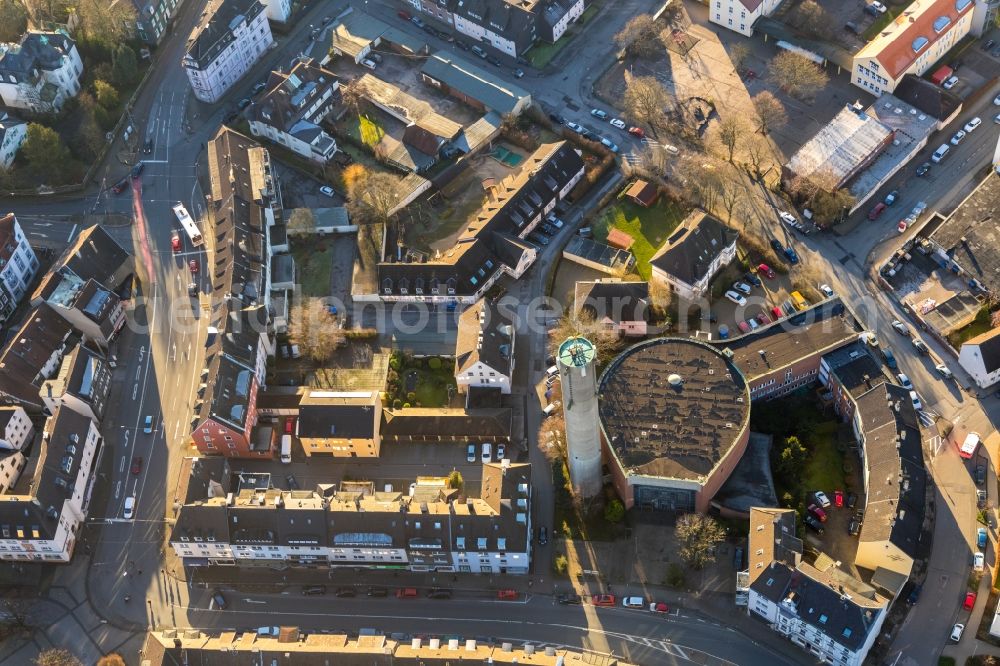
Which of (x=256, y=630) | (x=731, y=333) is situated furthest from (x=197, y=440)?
(x=731, y=333)

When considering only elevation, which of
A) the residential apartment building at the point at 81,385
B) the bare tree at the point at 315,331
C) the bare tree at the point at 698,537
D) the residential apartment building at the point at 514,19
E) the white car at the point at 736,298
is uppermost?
the residential apartment building at the point at 514,19

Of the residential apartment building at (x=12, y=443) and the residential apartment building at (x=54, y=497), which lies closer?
the residential apartment building at (x=54, y=497)

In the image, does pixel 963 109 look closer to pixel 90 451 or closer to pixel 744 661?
pixel 744 661

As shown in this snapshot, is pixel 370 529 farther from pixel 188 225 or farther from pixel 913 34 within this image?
pixel 913 34

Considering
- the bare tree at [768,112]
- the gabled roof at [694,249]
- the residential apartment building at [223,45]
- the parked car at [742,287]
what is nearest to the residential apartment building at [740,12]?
the bare tree at [768,112]

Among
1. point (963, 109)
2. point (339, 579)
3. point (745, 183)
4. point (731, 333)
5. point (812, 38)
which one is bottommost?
point (339, 579)

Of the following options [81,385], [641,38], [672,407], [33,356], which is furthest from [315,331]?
[641,38]

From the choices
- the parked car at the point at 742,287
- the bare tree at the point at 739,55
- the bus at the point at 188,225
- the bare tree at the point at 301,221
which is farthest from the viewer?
the bare tree at the point at 739,55

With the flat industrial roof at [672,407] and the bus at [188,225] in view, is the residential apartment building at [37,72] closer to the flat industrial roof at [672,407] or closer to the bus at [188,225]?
the bus at [188,225]
